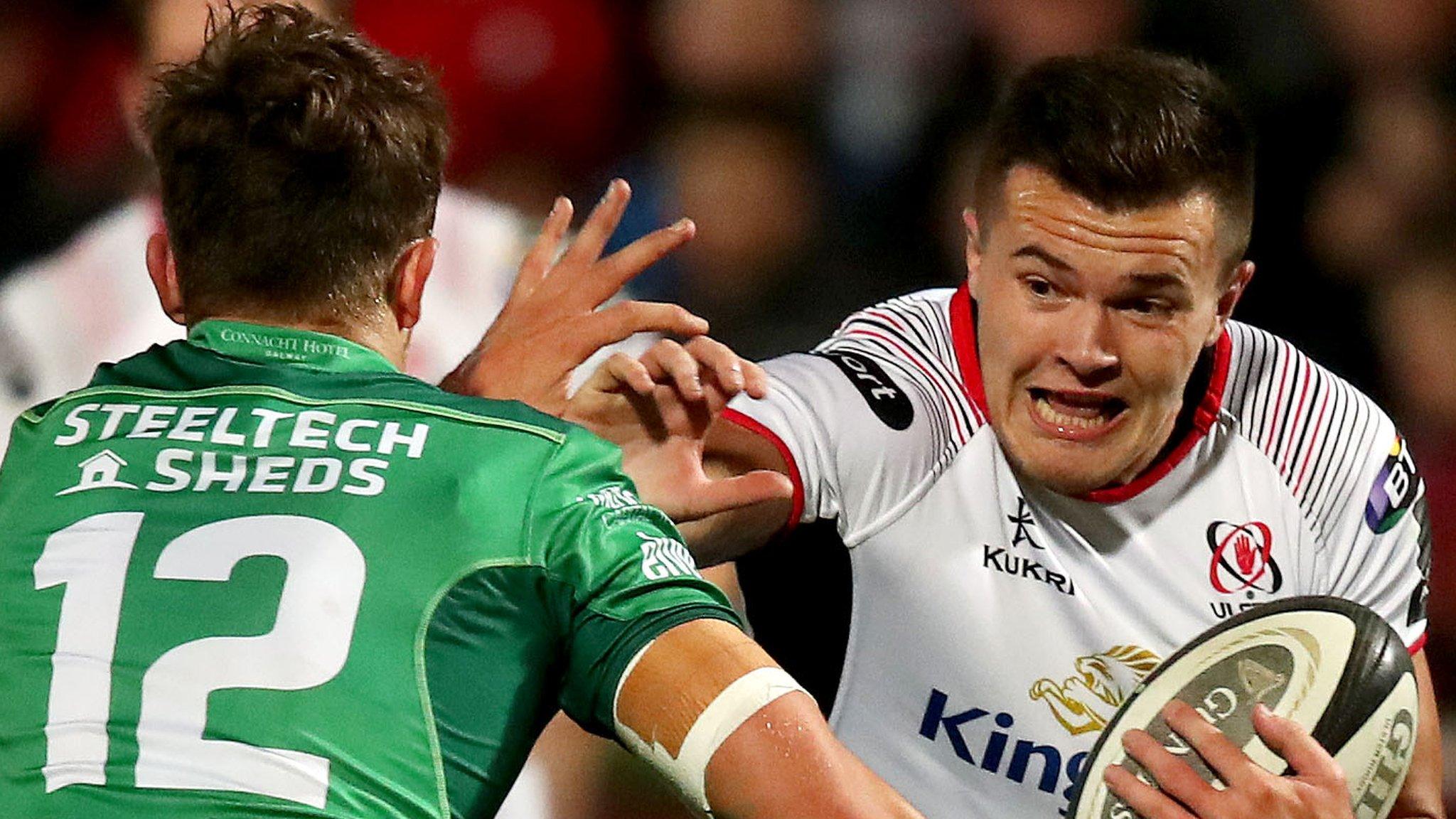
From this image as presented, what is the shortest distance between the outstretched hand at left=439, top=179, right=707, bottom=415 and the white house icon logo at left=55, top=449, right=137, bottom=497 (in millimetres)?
523

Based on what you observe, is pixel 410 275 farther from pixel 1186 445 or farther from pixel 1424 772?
pixel 1424 772

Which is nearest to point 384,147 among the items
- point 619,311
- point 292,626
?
point 619,311

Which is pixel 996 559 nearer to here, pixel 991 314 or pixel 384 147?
pixel 991 314

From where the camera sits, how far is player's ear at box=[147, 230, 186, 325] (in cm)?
195

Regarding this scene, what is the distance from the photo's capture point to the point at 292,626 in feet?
5.33

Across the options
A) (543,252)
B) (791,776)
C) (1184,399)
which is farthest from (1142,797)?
(543,252)

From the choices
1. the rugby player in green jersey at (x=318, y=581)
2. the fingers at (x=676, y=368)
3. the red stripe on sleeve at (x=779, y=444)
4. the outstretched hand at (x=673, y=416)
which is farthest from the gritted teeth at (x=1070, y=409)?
the rugby player in green jersey at (x=318, y=581)

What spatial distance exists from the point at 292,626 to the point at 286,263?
0.41 meters

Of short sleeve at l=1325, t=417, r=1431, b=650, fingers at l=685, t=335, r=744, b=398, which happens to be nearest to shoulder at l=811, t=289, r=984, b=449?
fingers at l=685, t=335, r=744, b=398

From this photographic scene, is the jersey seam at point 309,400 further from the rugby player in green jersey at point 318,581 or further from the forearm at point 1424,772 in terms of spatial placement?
the forearm at point 1424,772

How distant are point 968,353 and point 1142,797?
0.84 meters

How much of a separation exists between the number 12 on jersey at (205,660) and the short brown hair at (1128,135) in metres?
1.29

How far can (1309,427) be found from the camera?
2.67m

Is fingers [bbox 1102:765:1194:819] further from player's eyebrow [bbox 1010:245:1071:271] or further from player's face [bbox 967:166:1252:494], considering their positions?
player's eyebrow [bbox 1010:245:1071:271]
